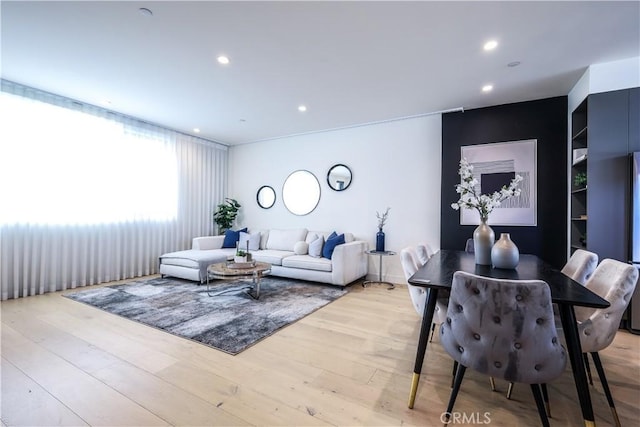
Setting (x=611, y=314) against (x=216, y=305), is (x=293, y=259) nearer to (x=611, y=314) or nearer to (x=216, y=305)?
(x=216, y=305)

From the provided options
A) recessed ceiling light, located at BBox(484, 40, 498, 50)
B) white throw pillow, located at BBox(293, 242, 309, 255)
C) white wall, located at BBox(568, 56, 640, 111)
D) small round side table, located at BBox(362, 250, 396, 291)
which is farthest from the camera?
white throw pillow, located at BBox(293, 242, 309, 255)

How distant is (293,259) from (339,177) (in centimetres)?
173

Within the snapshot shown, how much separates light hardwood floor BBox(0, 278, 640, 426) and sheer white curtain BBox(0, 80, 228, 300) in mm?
1256

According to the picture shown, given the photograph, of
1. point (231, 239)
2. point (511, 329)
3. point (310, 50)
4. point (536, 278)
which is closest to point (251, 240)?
point (231, 239)

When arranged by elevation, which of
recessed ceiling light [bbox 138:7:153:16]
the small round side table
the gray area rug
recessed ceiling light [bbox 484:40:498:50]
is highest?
recessed ceiling light [bbox 484:40:498:50]

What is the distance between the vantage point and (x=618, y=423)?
1471 millimetres

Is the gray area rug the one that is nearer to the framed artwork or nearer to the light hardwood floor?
the light hardwood floor

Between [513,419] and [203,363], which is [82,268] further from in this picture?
[513,419]

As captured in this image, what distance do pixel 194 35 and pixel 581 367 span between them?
352 cm

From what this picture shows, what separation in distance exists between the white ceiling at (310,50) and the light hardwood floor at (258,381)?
270cm

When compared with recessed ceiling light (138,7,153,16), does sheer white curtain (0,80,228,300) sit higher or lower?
lower

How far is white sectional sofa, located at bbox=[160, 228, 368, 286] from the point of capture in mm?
4148


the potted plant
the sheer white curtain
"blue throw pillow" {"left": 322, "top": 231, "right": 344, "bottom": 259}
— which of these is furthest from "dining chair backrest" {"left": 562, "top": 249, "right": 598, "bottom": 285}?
the sheer white curtain

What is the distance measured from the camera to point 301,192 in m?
5.55
